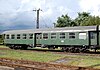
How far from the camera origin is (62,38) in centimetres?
2972

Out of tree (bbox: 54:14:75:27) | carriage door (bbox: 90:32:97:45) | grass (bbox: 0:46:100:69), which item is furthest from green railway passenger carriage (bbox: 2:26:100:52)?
tree (bbox: 54:14:75:27)

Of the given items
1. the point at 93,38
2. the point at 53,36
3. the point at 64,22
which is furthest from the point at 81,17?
the point at 93,38

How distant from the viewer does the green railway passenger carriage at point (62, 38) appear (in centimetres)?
2714

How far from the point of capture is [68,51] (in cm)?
2952

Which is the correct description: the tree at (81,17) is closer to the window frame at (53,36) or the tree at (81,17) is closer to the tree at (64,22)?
the tree at (64,22)

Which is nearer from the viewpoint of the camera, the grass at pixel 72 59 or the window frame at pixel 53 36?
the grass at pixel 72 59

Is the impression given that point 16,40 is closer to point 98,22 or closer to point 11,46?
point 11,46

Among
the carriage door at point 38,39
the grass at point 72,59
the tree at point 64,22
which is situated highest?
the tree at point 64,22

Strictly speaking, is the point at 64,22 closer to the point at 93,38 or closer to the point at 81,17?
the point at 81,17

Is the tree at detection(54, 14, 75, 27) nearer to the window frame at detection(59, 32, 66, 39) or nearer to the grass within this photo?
the window frame at detection(59, 32, 66, 39)

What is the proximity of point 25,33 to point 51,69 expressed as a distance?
20.0 meters

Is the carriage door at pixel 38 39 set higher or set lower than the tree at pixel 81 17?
lower

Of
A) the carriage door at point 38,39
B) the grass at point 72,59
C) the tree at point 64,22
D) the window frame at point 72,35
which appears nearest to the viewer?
the grass at point 72,59

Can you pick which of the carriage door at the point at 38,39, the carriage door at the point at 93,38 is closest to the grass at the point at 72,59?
the carriage door at the point at 93,38
